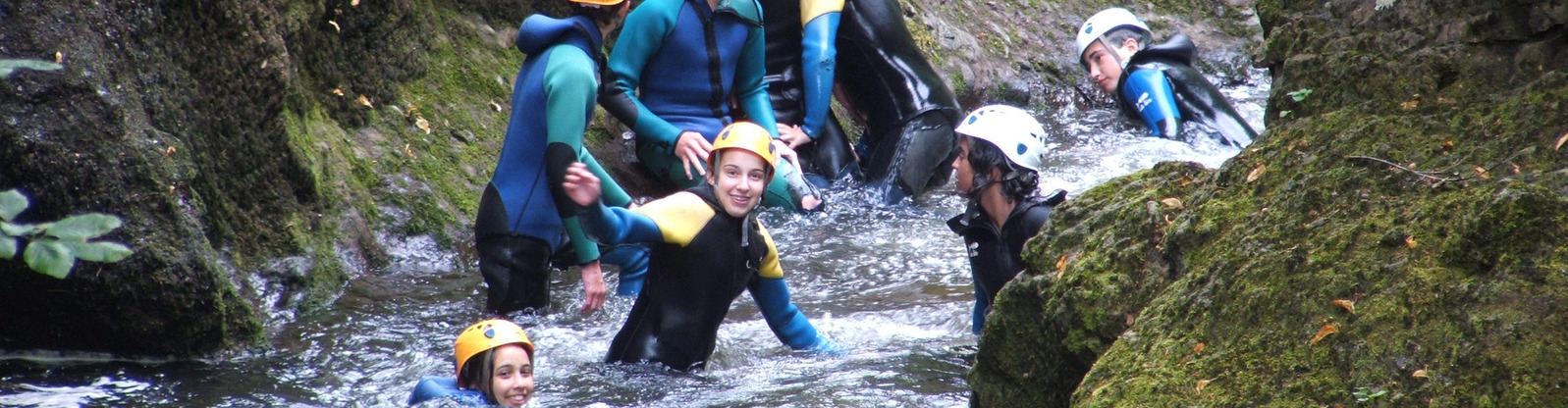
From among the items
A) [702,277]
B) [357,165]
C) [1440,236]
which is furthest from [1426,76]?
[357,165]

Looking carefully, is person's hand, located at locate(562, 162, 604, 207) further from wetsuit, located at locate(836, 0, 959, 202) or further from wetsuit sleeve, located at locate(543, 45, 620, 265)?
wetsuit, located at locate(836, 0, 959, 202)

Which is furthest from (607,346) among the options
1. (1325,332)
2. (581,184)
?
(1325,332)

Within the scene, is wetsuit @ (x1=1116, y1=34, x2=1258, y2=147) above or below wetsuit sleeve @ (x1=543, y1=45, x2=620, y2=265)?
below

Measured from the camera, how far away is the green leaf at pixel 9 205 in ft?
6.15

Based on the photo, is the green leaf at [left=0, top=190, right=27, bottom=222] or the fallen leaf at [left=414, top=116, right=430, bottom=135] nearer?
the green leaf at [left=0, top=190, right=27, bottom=222]

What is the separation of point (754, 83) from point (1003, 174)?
220 centimetres

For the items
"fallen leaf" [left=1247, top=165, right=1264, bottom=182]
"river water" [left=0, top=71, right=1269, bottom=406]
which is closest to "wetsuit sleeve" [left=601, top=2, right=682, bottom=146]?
"river water" [left=0, top=71, right=1269, bottom=406]

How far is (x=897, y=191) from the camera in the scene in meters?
8.14

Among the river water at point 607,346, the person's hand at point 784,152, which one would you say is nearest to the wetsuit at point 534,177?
the river water at point 607,346

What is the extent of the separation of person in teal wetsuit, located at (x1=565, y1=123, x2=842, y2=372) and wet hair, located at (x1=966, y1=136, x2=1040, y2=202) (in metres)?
0.85

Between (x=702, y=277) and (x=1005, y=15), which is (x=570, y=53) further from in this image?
(x=1005, y=15)

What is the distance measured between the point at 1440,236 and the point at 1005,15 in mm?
9018

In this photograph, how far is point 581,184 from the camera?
4.32m

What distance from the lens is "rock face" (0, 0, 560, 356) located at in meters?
4.75
